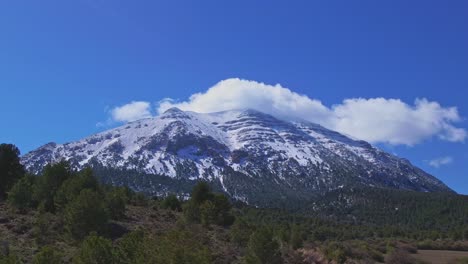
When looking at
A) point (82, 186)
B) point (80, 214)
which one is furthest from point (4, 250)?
point (82, 186)

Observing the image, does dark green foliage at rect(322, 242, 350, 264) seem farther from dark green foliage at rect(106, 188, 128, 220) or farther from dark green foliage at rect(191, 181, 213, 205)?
dark green foliage at rect(106, 188, 128, 220)

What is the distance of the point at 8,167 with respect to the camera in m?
86.9

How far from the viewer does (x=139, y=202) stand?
95.7 m

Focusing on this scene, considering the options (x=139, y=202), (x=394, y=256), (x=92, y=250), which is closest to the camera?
(x=92, y=250)

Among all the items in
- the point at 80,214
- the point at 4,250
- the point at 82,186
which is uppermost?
the point at 82,186

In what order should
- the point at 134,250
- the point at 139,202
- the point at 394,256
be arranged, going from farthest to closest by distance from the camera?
the point at 139,202 → the point at 394,256 → the point at 134,250

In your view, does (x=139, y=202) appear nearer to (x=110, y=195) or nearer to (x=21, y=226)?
(x=110, y=195)

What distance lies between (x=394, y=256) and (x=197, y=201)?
2998 cm

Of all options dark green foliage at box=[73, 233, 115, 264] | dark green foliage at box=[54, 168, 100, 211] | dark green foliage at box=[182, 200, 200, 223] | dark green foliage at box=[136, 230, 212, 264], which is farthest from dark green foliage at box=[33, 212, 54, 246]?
dark green foliage at box=[182, 200, 200, 223]

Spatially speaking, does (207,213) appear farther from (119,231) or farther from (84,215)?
(84,215)

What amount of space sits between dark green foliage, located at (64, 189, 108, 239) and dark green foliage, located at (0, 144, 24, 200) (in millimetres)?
31344

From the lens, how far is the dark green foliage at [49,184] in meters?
71.6

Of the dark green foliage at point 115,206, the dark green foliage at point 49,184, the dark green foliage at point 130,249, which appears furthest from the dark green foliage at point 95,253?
the dark green foliage at point 49,184

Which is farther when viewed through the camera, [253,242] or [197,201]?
[197,201]
